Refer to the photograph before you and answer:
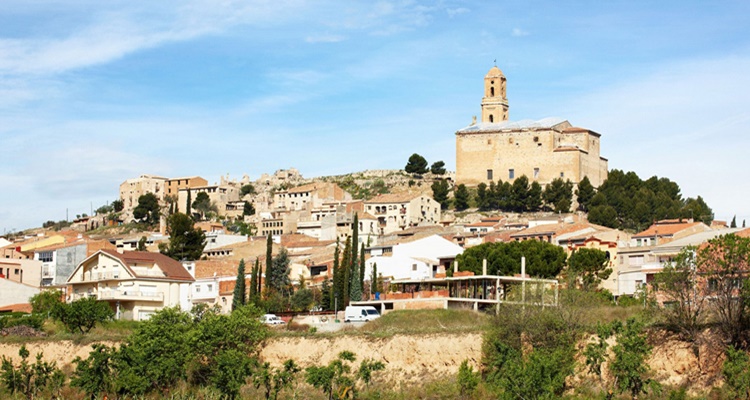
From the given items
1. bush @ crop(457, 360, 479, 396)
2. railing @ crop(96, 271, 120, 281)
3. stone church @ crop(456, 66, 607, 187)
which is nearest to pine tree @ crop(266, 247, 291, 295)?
railing @ crop(96, 271, 120, 281)

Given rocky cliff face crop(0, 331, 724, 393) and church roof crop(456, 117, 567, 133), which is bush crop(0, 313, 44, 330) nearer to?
rocky cliff face crop(0, 331, 724, 393)

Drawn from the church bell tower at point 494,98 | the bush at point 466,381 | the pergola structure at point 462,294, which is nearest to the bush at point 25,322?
the pergola structure at point 462,294

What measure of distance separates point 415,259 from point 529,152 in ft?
141

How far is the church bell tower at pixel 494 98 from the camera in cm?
11431

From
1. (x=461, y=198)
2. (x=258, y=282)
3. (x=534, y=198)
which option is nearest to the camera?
(x=258, y=282)

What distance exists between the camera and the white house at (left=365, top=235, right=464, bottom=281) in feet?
211

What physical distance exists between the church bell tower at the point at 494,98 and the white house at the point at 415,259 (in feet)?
148

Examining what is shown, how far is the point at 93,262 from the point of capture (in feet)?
187

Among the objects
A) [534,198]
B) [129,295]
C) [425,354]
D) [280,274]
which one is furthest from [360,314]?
[534,198]

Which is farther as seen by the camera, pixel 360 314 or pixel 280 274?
pixel 280 274

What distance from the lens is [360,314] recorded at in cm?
4844

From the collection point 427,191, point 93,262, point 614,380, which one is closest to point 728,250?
point 614,380

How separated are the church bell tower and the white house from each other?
45031 mm

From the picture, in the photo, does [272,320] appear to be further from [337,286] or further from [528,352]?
[528,352]
